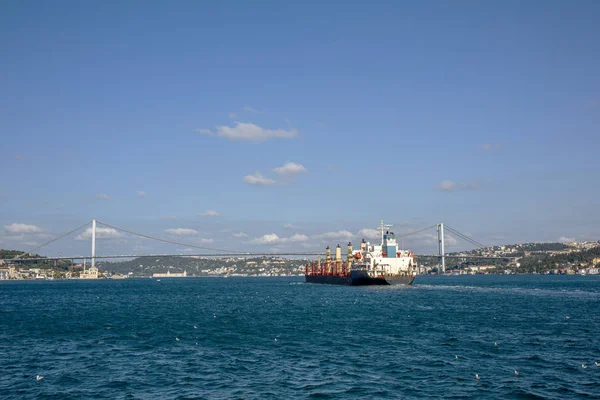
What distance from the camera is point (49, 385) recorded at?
24203 mm

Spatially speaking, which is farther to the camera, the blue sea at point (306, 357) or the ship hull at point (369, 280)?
the ship hull at point (369, 280)

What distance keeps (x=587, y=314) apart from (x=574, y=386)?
32.8 metres

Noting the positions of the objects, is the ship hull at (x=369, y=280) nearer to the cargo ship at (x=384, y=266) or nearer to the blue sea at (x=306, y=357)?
the cargo ship at (x=384, y=266)

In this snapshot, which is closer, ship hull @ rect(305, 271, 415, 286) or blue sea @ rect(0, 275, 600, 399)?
blue sea @ rect(0, 275, 600, 399)

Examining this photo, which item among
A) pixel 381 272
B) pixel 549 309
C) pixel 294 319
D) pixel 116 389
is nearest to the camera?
pixel 116 389

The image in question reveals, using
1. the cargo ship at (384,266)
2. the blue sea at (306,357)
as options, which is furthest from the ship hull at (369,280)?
the blue sea at (306,357)

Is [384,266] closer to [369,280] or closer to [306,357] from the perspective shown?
[369,280]

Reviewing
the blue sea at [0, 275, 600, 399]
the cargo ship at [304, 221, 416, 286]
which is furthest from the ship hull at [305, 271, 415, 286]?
the blue sea at [0, 275, 600, 399]

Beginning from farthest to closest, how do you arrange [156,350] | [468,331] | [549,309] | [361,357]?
[549,309] → [468,331] → [156,350] → [361,357]

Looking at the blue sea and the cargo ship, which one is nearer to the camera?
the blue sea

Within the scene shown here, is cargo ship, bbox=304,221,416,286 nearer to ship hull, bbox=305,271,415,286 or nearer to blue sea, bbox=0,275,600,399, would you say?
ship hull, bbox=305,271,415,286

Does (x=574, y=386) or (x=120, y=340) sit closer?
(x=574, y=386)

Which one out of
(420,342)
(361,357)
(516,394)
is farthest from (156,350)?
(516,394)

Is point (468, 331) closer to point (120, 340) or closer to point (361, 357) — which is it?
point (361, 357)
